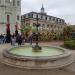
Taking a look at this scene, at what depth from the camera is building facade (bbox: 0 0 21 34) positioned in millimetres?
39062

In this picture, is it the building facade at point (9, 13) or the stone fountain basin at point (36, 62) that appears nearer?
the stone fountain basin at point (36, 62)

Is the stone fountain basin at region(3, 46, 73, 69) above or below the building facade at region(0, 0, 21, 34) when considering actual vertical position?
below

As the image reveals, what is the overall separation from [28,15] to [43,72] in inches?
1785

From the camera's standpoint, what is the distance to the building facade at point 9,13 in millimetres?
39062

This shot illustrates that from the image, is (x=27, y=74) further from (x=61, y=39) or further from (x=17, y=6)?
(x=17, y=6)

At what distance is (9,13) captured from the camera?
40.8 m

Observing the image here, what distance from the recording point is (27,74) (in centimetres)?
1037

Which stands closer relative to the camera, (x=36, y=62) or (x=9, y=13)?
(x=36, y=62)

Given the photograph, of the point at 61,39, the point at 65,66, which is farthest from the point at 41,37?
the point at 65,66

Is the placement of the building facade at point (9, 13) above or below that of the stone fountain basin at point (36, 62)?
above

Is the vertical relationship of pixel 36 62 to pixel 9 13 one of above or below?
below

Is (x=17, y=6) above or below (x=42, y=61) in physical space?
above

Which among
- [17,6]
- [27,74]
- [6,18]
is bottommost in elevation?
[27,74]

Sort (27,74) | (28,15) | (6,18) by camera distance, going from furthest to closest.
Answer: (28,15)
(6,18)
(27,74)
